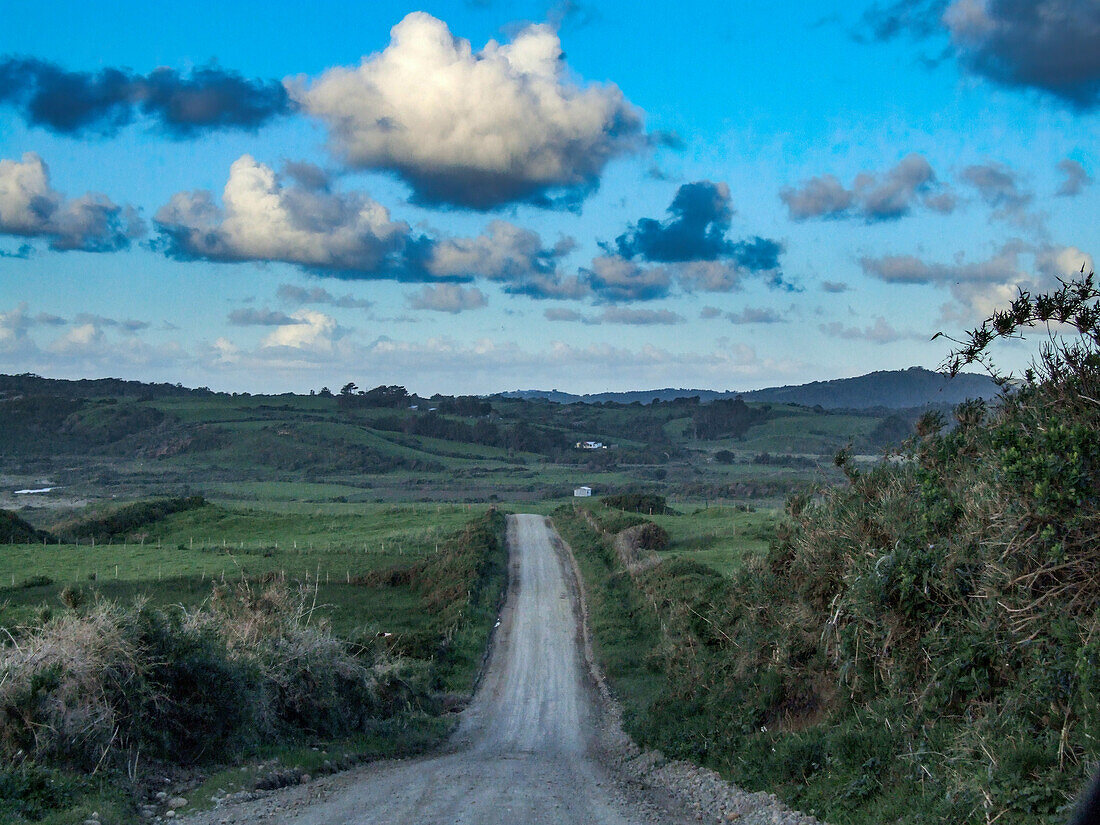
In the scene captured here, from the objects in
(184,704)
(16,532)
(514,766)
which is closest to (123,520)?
(16,532)

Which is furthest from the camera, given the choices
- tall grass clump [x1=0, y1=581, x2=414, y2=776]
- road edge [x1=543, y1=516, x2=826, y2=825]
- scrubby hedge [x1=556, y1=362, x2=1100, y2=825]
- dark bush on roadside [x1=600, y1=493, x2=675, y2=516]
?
dark bush on roadside [x1=600, y1=493, x2=675, y2=516]

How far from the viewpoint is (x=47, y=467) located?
142250 mm

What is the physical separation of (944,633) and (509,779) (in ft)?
23.3

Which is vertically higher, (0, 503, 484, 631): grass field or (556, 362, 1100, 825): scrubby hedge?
(556, 362, 1100, 825): scrubby hedge

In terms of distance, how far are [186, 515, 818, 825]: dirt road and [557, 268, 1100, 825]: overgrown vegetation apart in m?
1.86

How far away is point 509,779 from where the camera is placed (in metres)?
13.7

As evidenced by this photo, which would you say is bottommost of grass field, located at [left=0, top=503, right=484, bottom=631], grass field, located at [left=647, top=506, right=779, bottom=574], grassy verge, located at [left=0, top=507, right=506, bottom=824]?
grass field, located at [left=0, top=503, right=484, bottom=631]

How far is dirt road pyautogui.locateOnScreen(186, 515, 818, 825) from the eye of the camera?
1118 centimetres

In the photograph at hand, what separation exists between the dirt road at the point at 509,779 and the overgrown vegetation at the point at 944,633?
1864 millimetres

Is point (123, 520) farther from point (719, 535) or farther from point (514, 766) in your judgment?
point (514, 766)

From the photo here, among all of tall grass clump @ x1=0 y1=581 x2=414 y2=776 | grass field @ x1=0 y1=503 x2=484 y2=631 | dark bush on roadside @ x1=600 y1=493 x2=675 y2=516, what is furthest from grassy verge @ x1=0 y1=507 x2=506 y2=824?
dark bush on roadside @ x1=600 y1=493 x2=675 y2=516

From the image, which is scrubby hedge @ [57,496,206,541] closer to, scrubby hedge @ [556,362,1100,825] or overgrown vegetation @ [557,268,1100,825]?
scrubby hedge @ [556,362,1100,825]

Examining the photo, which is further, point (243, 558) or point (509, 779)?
point (243, 558)

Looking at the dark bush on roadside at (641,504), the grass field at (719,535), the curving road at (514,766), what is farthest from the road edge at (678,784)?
the dark bush on roadside at (641,504)
